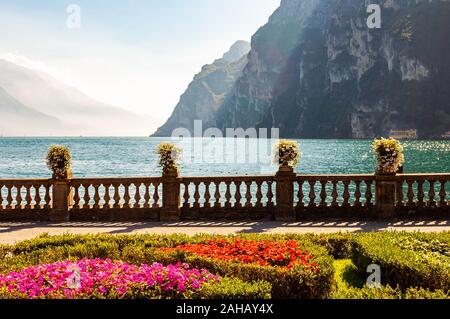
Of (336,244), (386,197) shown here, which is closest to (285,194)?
(386,197)

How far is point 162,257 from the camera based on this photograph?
376 inches

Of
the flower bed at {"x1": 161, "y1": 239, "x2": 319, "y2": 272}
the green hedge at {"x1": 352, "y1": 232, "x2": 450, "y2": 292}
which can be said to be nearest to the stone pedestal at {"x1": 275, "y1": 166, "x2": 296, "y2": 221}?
the green hedge at {"x1": 352, "y1": 232, "x2": 450, "y2": 292}

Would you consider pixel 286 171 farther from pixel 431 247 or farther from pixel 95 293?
pixel 95 293

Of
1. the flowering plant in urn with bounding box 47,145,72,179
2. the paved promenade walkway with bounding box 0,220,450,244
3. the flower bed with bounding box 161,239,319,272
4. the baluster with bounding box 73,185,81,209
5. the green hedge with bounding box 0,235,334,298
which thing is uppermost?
the flowering plant in urn with bounding box 47,145,72,179

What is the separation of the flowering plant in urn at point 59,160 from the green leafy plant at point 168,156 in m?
3.22

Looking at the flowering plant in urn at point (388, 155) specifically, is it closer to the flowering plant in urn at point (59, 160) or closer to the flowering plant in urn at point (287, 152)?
the flowering plant in urn at point (287, 152)

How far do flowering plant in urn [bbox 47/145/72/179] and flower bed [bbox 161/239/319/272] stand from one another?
819cm

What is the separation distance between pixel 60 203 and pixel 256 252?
964 centimetres

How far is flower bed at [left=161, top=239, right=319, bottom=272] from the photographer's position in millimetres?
8828

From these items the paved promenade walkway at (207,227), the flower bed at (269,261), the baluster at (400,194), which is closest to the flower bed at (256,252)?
the flower bed at (269,261)

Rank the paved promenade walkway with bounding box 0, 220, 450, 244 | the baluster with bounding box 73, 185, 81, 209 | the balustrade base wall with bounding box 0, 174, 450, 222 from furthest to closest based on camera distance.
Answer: the baluster with bounding box 73, 185, 81, 209, the balustrade base wall with bounding box 0, 174, 450, 222, the paved promenade walkway with bounding box 0, 220, 450, 244

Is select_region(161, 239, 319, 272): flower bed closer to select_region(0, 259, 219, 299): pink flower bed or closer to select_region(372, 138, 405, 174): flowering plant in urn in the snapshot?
select_region(0, 259, 219, 299): pink flower bed

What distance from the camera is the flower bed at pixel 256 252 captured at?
8828mm

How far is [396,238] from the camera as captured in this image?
410 inches
